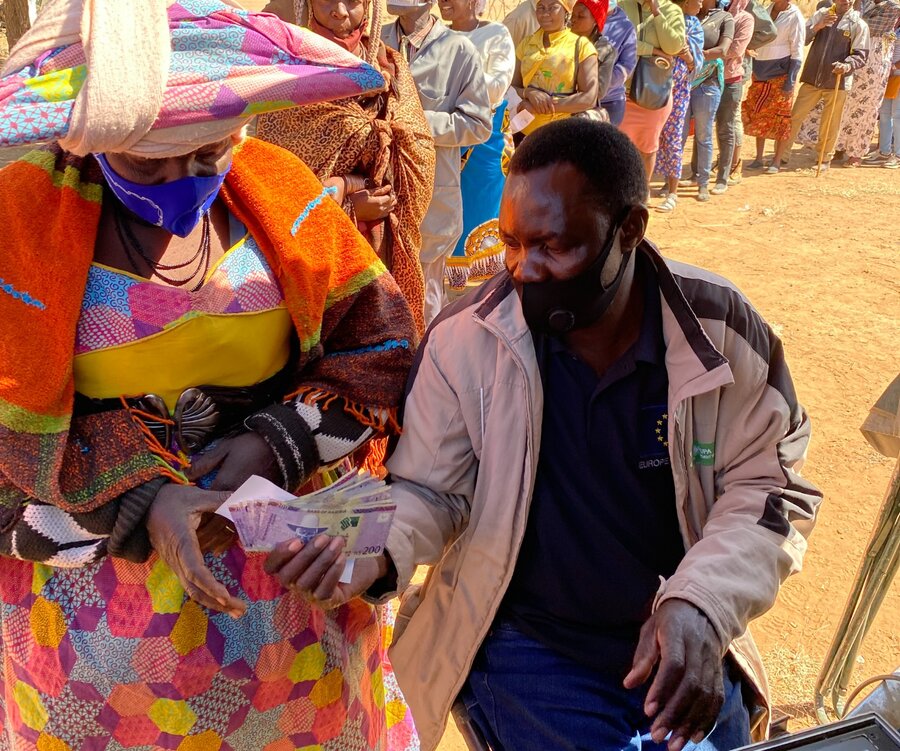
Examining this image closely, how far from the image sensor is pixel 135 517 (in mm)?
1955

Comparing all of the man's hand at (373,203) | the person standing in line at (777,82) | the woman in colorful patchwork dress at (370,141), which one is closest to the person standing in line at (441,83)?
the woman in colorful patchwork dress at (370,141)

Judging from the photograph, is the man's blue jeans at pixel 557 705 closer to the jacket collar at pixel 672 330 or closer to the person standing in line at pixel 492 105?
the jacket collar at pixel 672 330

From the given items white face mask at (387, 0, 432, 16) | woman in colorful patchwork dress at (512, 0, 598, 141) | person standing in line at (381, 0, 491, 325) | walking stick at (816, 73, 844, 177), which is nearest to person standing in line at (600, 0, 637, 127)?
woman in colorful patchwork dress at (512, 0, 598, 141)

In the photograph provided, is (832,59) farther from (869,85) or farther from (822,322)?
(822,322)

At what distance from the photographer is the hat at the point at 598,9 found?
24.5ft

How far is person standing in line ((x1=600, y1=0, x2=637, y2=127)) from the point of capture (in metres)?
7.80

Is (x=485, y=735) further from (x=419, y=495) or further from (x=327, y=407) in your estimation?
(x=327, y=407)

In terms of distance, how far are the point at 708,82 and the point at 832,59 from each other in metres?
2.47

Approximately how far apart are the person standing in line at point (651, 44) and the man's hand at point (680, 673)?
24.4 feet

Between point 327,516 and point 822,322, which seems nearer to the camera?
point 327,516

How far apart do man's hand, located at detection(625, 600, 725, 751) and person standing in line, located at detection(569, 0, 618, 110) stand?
20.4 ft

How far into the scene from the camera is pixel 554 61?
280 inches

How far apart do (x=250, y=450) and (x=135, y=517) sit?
288 mm

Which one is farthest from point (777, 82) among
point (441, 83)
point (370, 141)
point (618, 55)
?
point (370, 141)
